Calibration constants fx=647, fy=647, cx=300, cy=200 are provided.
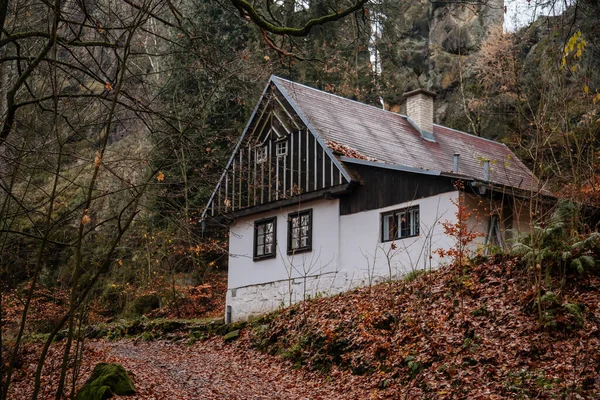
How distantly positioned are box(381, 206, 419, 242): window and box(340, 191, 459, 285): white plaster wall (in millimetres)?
134

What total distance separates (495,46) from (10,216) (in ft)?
93.4

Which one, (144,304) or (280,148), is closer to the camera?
(280,148)

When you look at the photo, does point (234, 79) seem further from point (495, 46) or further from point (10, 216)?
point (495, 46)

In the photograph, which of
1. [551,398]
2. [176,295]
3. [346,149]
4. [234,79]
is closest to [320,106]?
[346,149]

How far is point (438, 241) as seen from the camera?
15617 millimetres

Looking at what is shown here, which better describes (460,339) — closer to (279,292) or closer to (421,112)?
(279,292)

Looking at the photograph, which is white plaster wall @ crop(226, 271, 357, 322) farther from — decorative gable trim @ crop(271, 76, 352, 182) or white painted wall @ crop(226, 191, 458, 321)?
decorative gable trim @ crop(271, 76, 352, 182)

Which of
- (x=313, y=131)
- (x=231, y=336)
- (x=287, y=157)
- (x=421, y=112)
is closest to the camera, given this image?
(x=231, y=336)

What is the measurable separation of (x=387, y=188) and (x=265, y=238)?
4.95m

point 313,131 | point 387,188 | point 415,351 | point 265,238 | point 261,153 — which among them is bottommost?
point 415,351

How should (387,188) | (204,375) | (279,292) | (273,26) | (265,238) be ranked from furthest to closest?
(265,238), (279,292), (387,188), (204,375), (273,26)

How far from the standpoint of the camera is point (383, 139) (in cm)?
2044

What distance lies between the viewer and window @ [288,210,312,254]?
1903 cm

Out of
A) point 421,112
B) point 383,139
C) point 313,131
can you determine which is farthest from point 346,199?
point 421,112
